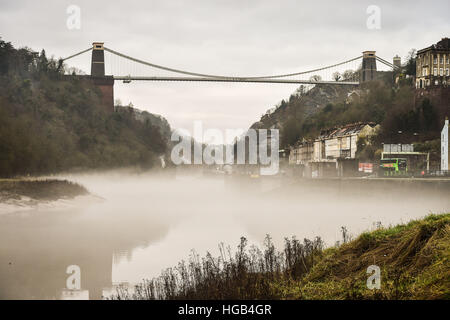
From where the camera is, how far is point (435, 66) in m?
A: 69.5

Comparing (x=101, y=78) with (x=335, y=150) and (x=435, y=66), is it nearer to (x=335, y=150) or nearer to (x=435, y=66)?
(x=335, y=150)

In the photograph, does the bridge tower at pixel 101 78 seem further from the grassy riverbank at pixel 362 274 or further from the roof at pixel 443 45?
the grassy riverbank at pixel 362 274

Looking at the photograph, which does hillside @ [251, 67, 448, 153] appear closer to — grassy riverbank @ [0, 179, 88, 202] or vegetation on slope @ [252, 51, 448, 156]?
vegetation on slope @ [252, 51, 448, 156]

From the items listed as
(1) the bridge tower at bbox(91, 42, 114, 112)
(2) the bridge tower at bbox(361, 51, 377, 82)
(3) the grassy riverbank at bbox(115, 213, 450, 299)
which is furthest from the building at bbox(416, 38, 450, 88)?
(3) the grassy riverbank at bbox(115, 213, 450, 299)

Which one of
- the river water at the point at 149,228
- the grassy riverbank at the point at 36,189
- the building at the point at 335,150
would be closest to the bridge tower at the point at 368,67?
the building at the point at 335,150

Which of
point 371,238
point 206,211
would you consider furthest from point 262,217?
point 371,238

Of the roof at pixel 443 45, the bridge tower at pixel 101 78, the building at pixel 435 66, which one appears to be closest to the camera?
the roof at pixel 443 45

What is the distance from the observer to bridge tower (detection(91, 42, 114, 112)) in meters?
90.2

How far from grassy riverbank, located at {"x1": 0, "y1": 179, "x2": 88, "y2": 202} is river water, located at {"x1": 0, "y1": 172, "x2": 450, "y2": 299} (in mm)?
1215

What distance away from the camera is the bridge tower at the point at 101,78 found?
90.2 meters

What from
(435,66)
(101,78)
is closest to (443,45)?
(435,66)

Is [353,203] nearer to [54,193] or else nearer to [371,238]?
[54,193]

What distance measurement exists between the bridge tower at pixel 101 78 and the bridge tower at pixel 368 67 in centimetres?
4712

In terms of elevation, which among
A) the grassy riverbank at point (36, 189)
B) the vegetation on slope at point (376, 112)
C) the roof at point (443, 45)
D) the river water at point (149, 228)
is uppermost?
the roof at point (443, 45)
